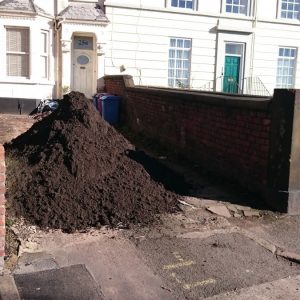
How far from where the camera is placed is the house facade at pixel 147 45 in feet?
51.5

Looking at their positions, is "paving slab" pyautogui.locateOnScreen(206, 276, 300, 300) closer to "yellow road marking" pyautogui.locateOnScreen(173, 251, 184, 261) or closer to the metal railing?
"yellow road marking" pyautogui.locateOnScreen(173, 251, 184, 261)

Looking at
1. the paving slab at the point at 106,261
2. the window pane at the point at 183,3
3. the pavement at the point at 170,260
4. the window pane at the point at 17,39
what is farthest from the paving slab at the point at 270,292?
the window pane at the point at 183,3

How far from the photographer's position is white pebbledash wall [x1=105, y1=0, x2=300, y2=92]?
17875 millimetres

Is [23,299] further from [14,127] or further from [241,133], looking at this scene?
[14,127]

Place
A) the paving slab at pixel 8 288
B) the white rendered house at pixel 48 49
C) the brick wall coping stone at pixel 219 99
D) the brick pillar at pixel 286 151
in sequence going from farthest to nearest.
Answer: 1. the white rendered house at pixel 48 49
2. the brick wall coping stone at pixel 219 99
3. the brick pillar at pixel 286 151
4. the paving slab at pixel 8 288

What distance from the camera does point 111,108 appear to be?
566 inches

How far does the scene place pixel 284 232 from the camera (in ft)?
17.4

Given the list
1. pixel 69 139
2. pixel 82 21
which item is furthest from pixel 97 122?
pixel 82 21

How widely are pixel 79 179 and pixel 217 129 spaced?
2744 mm

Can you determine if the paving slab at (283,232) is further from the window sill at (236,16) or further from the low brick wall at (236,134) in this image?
the window sill at (236,16)

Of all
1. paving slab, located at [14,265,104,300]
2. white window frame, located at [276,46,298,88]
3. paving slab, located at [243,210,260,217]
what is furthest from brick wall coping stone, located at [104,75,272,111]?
white window frame, located at [276,46,298,88]

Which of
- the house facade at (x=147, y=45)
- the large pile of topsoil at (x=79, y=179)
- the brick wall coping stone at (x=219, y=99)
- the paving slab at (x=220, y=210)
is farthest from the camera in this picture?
the house facade at (x=147, y=45)

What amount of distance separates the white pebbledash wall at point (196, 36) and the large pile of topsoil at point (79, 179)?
1116cm

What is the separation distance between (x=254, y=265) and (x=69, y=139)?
3215 mm
